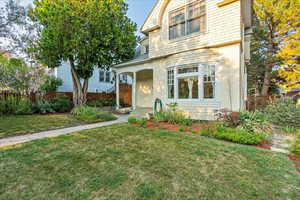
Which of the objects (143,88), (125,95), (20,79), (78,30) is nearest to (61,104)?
(20,79)

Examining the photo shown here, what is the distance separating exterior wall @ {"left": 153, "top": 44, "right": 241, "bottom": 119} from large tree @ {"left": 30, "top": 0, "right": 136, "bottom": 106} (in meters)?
5.11

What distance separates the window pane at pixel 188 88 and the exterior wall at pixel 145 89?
4236 mm

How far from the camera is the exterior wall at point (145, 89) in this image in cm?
1157

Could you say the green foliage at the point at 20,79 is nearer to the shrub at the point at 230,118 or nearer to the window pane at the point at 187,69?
the window pane at the point at 187,69

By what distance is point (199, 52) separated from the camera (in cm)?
681

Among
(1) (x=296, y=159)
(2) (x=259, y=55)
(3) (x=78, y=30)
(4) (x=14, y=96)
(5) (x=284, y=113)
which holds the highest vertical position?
(2) (x=259, y=55)

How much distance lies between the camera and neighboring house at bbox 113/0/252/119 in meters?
6.11

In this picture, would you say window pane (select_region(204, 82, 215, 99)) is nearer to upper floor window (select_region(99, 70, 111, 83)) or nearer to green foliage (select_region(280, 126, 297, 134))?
green foliage (select_region(280, 126, 297, 134))

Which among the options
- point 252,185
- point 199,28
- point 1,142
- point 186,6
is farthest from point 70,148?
point 186,6

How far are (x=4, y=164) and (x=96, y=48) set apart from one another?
808 centimetres

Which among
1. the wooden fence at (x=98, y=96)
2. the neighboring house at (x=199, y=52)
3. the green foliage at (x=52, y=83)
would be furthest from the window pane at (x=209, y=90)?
the green foliage at (x=52, y=83)

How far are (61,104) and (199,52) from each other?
33.5 feet

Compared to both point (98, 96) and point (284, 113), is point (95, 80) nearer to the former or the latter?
point (98, 96)

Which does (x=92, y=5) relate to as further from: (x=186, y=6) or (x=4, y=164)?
(x=4, y=164)
